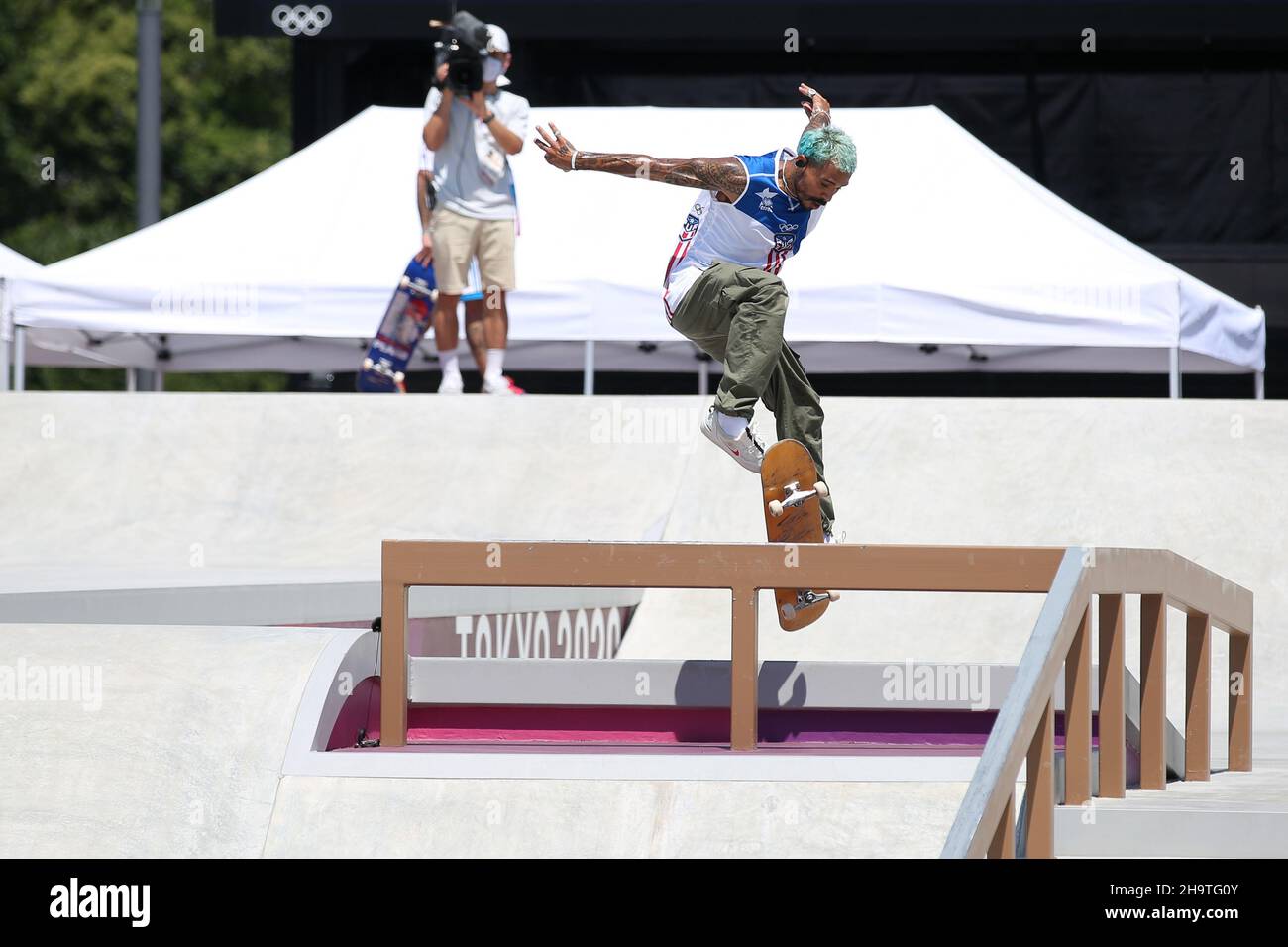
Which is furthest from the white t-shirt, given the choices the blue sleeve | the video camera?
the blue sleeve

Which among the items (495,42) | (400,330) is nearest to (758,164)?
(495,42)

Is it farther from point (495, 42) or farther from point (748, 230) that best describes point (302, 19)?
point (748, 230)

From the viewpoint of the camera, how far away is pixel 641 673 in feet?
18.6

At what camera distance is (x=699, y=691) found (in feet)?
18.7

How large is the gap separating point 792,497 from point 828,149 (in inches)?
45.4

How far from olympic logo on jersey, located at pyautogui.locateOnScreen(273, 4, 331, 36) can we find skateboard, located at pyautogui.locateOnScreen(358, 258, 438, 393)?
233 inches

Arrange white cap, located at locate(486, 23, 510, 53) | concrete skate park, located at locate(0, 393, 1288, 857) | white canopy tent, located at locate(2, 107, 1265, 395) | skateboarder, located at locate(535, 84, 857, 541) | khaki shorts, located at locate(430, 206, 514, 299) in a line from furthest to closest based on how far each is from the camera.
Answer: white canopy tent, located at locate(2, 107, 1265, 395) < khaki shorts, located at locate(430, 206, 514, 299) < white cap, located at locate(486, 23, 510, 53) < skateboarder, located at locate(535, 84, 857, 541) < concrete skate park, located at locate(0, 393, 1288, 857)

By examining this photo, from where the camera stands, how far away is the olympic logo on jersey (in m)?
16.2

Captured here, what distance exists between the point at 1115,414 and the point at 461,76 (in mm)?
4217

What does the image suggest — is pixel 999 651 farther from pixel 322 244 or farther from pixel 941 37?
pixel 941 37

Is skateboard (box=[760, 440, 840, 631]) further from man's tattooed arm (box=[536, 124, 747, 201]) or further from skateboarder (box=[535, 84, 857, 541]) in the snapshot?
man's tattooed arm (box=[536, 124, 747, 201])

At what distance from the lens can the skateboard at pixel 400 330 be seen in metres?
11.1
